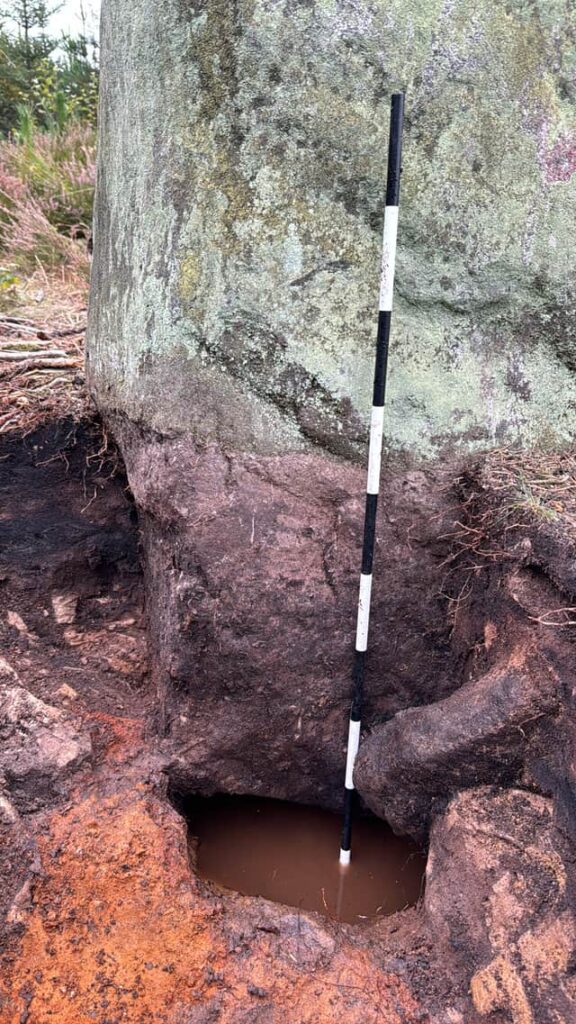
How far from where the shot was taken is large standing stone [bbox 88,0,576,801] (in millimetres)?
1723

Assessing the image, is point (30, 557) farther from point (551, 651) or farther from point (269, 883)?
point (551, 651)

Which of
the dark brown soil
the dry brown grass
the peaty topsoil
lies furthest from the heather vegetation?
the peaty topsoil

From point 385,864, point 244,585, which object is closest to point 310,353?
point 244,585

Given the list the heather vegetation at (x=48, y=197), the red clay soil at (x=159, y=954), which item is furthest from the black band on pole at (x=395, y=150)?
the heather vegetation at (x=48, y=197)

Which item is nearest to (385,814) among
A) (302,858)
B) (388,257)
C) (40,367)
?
(302,858)

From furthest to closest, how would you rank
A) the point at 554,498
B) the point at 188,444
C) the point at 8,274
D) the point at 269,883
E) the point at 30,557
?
1. the point at 8,274
2. the point at 30,557
3. the point at 269,883
4. the point at 188,444
5. the point at 554,498

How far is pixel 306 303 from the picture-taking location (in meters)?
1.83

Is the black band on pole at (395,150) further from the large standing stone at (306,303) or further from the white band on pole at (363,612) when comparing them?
the white band on pole at (363,612)

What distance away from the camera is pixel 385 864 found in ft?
7.13

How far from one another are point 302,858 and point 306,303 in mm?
1506

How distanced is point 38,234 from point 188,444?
3825 millimetres

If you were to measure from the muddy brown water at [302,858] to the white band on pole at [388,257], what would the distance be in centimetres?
146

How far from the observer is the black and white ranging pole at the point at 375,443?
1696 millimetres

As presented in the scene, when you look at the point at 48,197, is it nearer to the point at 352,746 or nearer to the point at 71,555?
the point at 71,555
